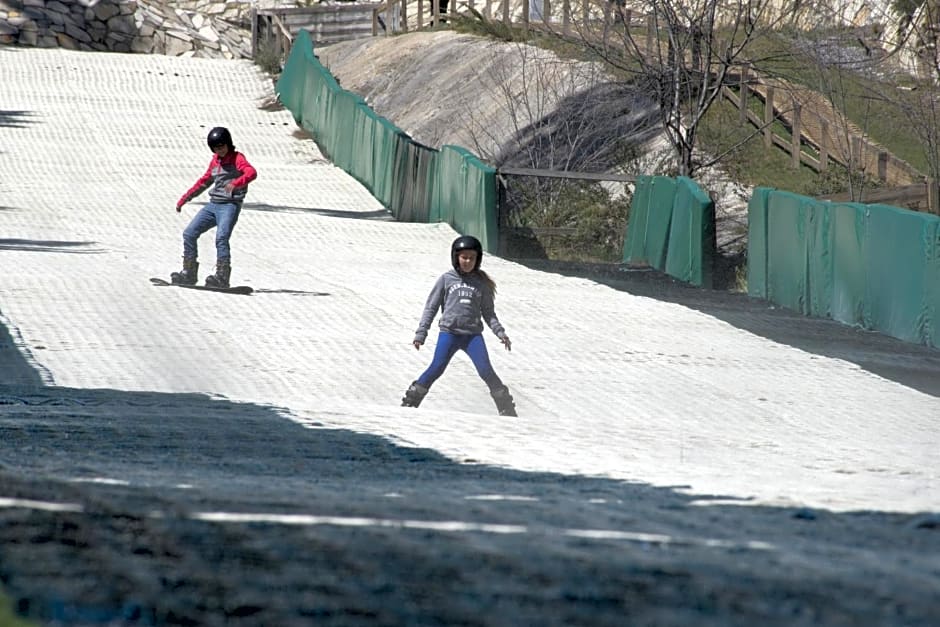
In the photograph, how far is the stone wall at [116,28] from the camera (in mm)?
48750

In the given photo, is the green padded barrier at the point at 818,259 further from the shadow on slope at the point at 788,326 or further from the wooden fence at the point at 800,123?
the wooden fence at the point at 800,123

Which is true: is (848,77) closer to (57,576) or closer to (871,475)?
(871,475)

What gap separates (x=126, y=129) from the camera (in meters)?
35.8

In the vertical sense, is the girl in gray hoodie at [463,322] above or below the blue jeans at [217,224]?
below

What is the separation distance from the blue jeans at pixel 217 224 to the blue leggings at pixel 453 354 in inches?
219

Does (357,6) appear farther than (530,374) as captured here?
Yes

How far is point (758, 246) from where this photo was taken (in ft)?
66.3

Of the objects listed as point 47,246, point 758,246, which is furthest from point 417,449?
point 47,246

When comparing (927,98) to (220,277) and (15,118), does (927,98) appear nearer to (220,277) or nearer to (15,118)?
(220,277)

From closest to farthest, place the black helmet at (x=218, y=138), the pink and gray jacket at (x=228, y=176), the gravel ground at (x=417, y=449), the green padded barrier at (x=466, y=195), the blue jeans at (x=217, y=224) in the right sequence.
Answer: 1. the gravel ground at (x=417, y=449)
2. the black helmet at (x=218, y=138)
3. the pink and gray jacket at (x=228, y=176)
4. the blue jeans at (x=217, y=224)
5. the green padded barrier at (x=466, y=195)

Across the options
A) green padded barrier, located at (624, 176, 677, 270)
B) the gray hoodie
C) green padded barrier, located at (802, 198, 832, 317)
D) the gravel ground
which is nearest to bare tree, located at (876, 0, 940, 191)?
green padded barrier, located at (624, 176, 677, 270)

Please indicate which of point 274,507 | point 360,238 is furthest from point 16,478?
point 360,238

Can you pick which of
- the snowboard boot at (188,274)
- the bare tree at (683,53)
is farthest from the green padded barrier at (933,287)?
the bare tree at (683,53)

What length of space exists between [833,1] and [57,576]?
3676 cm
